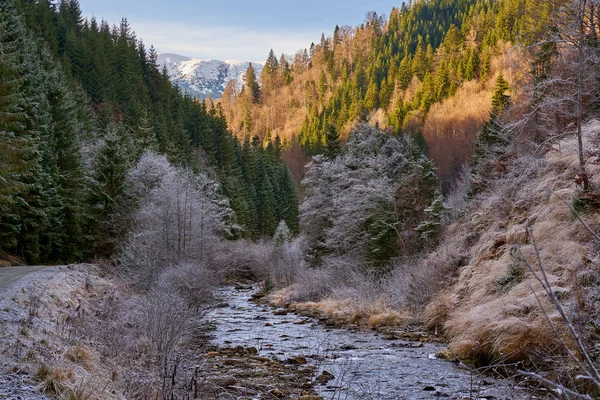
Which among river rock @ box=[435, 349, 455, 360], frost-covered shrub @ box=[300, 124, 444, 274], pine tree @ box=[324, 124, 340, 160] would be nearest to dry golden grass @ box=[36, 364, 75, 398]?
river rock @ box=[435, 349, 455, 360]

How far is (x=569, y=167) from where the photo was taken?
16.6 metres

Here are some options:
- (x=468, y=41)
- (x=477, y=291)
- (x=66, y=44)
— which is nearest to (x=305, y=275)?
(x=477, y=291)

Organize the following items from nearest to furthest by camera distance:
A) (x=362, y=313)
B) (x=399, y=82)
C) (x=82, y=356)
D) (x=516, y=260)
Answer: (x=82, y=356) < (x=516, y=260) < (x=362, y=313) < (x=399, y=82)

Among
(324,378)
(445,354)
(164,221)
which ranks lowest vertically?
(445,354)

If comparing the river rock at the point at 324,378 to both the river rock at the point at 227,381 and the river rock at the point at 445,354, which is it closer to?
the river rock at the point at 227,381

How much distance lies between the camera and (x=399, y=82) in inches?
4471

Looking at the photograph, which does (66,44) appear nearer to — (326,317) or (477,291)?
(326,317)

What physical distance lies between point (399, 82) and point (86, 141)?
82.6m

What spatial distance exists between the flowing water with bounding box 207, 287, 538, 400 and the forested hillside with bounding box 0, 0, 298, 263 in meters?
12.5

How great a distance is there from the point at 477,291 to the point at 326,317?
793cm

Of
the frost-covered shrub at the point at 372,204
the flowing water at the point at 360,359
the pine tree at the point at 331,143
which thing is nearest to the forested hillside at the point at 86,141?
the flowing water at the point at 360,359

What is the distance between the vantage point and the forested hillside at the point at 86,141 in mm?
25453

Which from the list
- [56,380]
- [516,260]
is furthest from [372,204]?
[56,380]

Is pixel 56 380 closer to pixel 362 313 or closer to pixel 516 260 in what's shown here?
pixel 516 260
